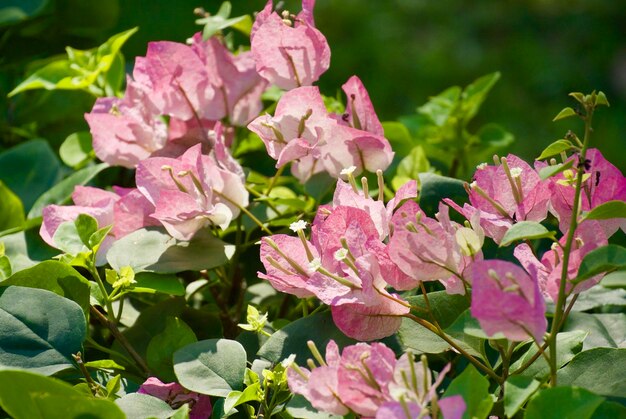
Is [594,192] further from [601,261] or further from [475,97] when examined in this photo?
[475,97]

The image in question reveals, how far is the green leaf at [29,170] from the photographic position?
0.94 meters

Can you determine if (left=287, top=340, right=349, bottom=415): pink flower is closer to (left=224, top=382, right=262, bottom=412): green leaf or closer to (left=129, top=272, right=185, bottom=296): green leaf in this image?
(left=224, top=382, right=262, bottom=412): green leaf

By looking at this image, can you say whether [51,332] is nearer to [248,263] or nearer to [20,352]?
[20,352]

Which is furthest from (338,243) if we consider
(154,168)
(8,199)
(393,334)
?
(8,199)

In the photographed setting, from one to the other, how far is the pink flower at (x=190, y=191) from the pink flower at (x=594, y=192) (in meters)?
0.25

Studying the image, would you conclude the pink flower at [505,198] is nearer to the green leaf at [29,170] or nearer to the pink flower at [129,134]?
the pink flower at [129,134]

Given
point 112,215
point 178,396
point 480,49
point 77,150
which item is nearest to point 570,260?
point 178,396

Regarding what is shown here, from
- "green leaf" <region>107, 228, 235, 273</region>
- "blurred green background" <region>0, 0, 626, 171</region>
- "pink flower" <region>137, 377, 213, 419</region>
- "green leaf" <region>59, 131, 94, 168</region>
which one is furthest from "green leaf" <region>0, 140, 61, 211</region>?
"blurred green background" <region>0, 0, 626, 171</region>

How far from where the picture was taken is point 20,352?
1.94ft

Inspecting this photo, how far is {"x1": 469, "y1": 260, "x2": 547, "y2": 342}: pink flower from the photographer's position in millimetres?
487

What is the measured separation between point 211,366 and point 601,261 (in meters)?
0.26

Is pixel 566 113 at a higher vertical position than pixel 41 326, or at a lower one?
higher

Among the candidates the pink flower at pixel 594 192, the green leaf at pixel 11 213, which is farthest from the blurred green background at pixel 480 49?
the pink flower at pixel 594 192

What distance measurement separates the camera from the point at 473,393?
0.49 m
